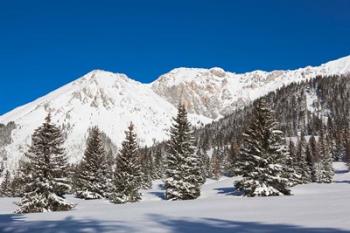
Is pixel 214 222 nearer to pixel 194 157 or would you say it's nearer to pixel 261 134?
pixel 261 134

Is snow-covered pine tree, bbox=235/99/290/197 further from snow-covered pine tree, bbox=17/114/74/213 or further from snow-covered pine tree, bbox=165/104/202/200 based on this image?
snow-covered pine tree, bbox=17/114/74/213

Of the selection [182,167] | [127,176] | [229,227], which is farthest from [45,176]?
[229,227]

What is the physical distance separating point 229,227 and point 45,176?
80.6ft

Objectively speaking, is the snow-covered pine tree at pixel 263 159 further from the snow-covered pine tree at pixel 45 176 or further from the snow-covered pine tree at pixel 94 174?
the snow-covered pine tree at pixel 94 174

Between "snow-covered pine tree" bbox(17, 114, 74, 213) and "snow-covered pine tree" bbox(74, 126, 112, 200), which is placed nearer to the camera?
"snow-covered pine tree" bbox(17, 114, 74, 213)

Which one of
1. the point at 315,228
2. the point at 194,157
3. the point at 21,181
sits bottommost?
the point at 315,228

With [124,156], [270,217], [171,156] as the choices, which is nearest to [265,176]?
[171,156]

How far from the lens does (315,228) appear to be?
1040cm

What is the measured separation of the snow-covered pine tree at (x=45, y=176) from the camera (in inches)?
1275

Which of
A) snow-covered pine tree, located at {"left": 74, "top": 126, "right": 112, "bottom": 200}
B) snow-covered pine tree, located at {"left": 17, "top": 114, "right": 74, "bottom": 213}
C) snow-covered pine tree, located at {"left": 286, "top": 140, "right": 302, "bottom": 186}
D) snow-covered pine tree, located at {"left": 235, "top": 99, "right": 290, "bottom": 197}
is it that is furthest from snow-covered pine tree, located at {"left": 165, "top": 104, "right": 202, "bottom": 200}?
snow-covered pine tree, located at {"left": 17, "top": 114, "right": 74, "bottom": 213}

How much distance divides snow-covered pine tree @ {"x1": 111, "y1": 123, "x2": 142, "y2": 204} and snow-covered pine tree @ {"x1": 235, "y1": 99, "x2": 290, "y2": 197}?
10.4 meters

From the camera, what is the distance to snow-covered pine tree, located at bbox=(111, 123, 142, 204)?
4075cm

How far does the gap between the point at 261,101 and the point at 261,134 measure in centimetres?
322

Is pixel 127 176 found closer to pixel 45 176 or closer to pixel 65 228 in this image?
pixel 45 176
